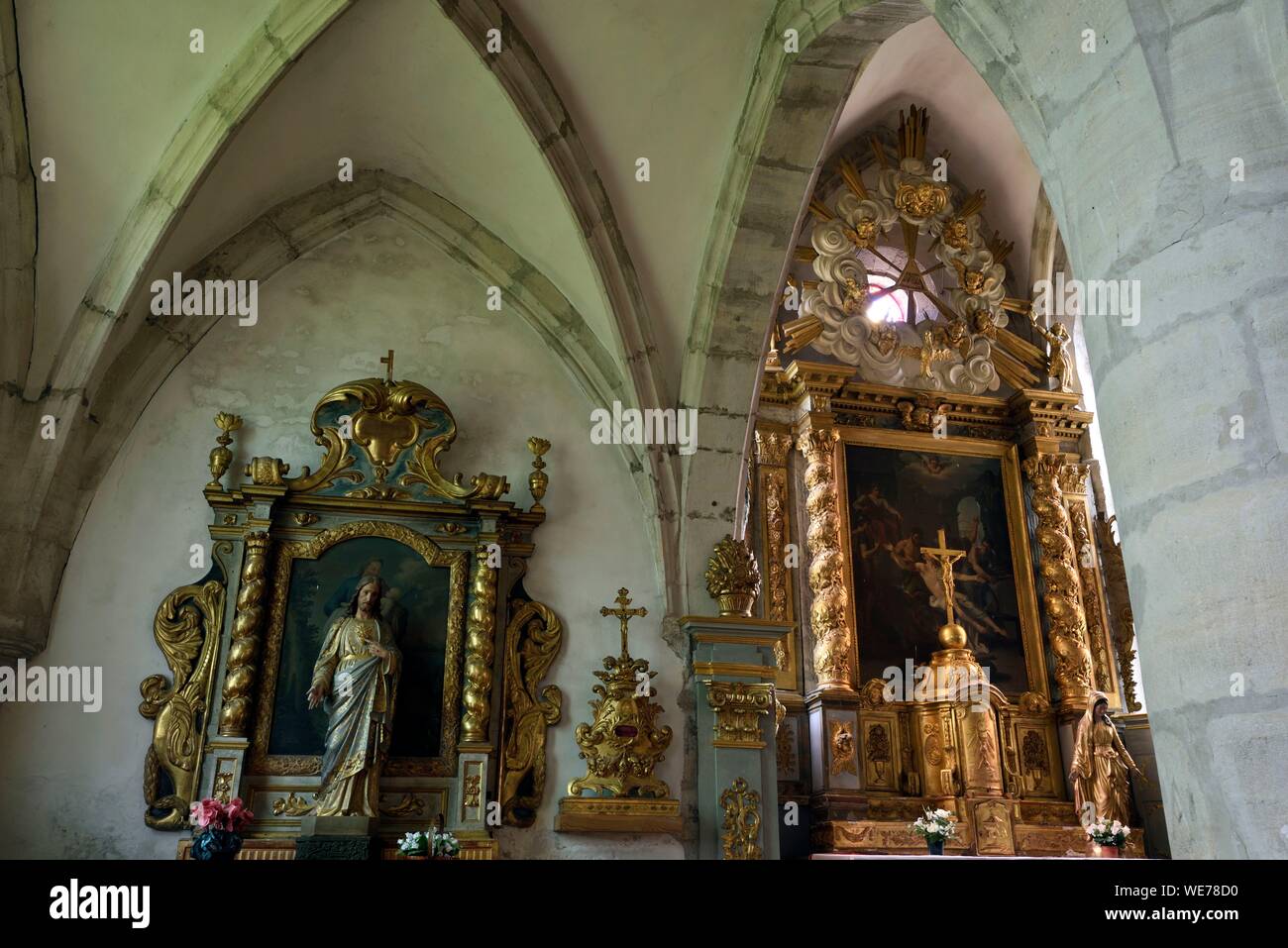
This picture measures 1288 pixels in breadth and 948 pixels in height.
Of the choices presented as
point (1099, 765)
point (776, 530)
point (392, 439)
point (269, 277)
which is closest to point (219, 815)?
point (392, 439)

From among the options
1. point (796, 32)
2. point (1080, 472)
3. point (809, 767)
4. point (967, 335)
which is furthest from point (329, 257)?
point (1080, 472)

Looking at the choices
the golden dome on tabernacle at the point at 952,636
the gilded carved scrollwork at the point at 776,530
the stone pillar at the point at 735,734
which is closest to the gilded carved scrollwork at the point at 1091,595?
the golden dome on tabernacle at the point at 952,636

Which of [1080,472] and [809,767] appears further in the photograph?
[1080,472]

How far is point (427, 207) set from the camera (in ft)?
26.9

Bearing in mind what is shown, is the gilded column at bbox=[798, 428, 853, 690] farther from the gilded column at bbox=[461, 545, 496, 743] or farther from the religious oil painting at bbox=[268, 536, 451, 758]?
the religious oil painting at bbox=[268, 536, 451, 758]

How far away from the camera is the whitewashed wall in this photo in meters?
6.37

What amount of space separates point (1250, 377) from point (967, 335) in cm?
989

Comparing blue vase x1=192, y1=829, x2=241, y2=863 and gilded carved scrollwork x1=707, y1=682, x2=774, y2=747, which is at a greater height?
gilded carved scrollwork x1=707, y1=682, x2=774, y2=747

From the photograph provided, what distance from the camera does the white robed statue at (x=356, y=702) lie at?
20.8ft

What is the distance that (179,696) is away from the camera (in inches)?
262

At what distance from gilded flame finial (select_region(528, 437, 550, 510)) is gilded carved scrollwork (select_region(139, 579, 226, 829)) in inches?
90.2

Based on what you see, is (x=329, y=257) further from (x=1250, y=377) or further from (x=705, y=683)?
(x=1250, y=377)

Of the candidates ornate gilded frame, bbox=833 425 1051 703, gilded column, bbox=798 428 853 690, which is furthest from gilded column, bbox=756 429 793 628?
ornate gilded frame, bbox=833 425 1051 703

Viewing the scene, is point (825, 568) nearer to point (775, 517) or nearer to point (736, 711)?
point (775, 517)
